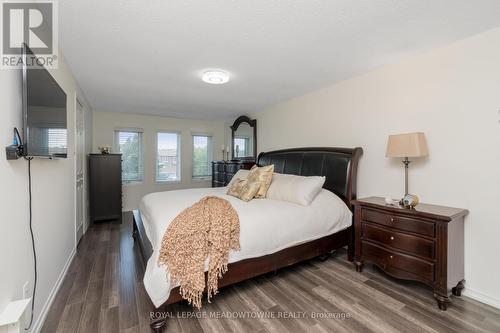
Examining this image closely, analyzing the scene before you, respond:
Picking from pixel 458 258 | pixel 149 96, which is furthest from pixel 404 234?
pixel 149 96

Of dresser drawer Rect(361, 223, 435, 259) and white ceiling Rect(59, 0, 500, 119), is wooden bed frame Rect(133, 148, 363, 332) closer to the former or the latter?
dresser drawer Rect(361, 223, 435, 259)

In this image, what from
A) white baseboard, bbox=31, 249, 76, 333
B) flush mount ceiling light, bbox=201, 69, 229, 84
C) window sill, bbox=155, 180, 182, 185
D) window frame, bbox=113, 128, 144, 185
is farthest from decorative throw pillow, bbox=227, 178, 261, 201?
window frame, bbox=113, 128, 144, 185

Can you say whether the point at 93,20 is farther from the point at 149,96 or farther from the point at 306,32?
the point at 149,96

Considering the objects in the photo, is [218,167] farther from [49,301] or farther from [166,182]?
[49,301]

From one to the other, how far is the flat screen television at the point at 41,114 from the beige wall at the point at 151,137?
3393 mm

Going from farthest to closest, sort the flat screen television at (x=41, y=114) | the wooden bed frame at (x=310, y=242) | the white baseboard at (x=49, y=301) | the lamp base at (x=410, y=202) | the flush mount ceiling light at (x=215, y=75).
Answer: the flush mount ceiling light at (x=215, y=75), the lamp base at (x=410, y=202), the wooden bed frame at (x=310, y=242), the white baseboard at (x=49, y=301), the flat screen television at (x=41, y=114)

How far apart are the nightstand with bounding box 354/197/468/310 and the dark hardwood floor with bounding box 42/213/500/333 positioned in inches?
7.4

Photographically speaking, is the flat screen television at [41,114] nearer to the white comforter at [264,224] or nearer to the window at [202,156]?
the white comforter at [264,224]

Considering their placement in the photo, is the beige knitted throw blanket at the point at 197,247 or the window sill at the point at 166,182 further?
the window sill at the point at 166,182

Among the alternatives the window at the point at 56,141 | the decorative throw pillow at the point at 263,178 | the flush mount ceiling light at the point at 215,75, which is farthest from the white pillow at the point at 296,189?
the window at the point at 56,141

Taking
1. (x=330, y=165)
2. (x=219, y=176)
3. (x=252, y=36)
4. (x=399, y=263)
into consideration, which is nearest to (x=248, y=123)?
(x=219, y=176)

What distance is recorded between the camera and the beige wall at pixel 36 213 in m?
1.18

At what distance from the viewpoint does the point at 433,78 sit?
7.31ft
